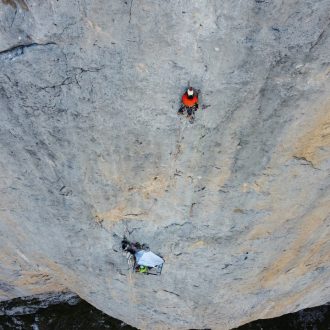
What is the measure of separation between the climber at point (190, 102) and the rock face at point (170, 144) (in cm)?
4

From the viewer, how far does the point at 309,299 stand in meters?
3.14

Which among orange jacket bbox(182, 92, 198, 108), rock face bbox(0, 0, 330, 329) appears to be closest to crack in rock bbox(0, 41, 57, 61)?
rock face bbox(0, 0, 330, 329)

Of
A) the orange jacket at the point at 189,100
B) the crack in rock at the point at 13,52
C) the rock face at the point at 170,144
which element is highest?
the crack in rock at the point at 13,52

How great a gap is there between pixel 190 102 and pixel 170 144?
28 centimetres

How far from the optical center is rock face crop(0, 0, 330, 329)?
1.35m

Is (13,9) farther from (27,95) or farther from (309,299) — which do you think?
(309,299)

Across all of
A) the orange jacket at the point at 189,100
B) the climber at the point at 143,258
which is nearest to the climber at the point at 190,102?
the orange jacket at the point at 189,100

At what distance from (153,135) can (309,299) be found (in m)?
2.27

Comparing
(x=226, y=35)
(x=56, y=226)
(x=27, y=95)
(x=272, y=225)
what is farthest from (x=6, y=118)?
(x=272, y=225)

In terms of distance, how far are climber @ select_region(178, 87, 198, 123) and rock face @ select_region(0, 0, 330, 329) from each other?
0.04 metres

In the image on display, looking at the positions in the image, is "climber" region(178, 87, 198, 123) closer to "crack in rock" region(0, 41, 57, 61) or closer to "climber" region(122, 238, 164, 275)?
"crack in rock" region(0, 41, 57, 61)

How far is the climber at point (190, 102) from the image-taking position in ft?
4.82

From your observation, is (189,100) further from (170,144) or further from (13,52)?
(13,52)

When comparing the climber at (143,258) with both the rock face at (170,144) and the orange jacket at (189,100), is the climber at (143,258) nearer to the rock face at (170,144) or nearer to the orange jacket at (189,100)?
the rock face at (170,144)
